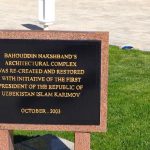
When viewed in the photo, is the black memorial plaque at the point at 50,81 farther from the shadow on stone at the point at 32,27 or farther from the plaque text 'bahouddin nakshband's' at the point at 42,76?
the shadow on stone at the point at 32,27

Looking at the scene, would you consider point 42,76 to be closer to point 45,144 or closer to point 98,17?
point 45,144

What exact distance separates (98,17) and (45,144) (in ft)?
36.3

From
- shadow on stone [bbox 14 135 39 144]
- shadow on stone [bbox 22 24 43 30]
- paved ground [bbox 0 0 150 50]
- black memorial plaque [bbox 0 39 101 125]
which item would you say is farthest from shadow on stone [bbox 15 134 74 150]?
shadow on stone [bbox 22 24 43 30]

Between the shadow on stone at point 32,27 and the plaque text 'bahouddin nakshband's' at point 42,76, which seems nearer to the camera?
the plaque text 'bahouddin nakshband's' at point 42,76

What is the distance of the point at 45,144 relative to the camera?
7.12 metres

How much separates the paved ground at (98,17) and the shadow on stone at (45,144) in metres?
6.37

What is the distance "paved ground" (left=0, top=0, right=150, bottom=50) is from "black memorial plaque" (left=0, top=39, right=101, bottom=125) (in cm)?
741

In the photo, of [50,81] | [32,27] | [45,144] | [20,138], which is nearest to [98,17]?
[32,27]

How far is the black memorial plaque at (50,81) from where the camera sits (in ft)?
19.4

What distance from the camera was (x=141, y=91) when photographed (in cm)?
943

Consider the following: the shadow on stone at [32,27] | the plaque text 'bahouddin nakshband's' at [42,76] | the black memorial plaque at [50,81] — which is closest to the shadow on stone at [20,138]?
the black memorial plaque at [50,81]

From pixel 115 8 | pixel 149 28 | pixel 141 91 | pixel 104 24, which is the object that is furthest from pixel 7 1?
pixel 141 91

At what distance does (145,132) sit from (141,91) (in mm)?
1833

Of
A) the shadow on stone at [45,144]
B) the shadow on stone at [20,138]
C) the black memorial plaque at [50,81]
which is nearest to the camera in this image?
the black memorial plaque at [50,81]
